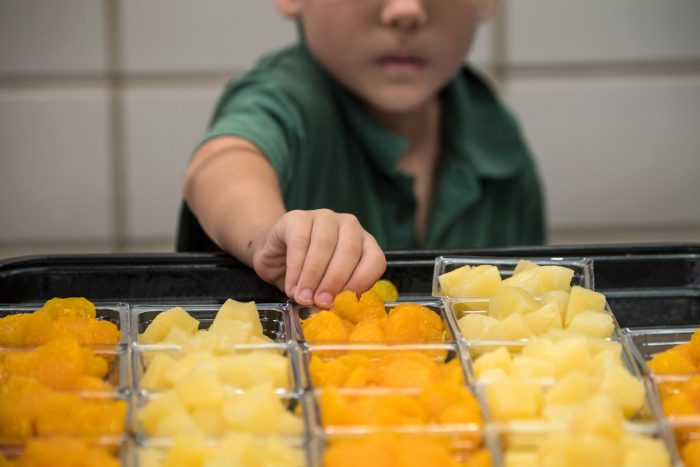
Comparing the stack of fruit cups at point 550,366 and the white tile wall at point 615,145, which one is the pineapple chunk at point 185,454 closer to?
the stack of fruit cups at point 550,366

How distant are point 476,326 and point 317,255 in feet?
0.46

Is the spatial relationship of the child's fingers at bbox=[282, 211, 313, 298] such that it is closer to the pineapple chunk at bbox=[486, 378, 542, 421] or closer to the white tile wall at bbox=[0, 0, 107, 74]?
the pineapple chunk at bbox=[486, 378, 542, 421]

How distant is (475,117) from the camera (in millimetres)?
1552

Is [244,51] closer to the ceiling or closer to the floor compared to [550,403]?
closer to the ceiling

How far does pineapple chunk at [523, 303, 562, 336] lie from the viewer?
0.66 meters

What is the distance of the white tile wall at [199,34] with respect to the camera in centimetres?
199

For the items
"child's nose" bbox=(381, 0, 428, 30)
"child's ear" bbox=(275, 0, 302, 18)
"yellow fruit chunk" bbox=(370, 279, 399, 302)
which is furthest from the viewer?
"child's ear" bbox=(275, 0, 302, 18)

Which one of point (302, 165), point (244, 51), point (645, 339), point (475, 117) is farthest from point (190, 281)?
point (244, 51)

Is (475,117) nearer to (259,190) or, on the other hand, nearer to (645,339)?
(259,190)

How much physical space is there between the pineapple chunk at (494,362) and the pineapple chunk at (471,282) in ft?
0.36

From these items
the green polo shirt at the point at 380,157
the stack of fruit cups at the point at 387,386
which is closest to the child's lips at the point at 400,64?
the green polo shirt at the point at 380,157

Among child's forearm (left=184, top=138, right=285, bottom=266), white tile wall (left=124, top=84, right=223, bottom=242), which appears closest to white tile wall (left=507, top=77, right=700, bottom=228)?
white tile wall (left=124, top=84, right=223, bottom=242)

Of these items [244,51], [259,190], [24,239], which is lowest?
[259,190]

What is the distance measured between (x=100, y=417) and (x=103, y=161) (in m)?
1.58
